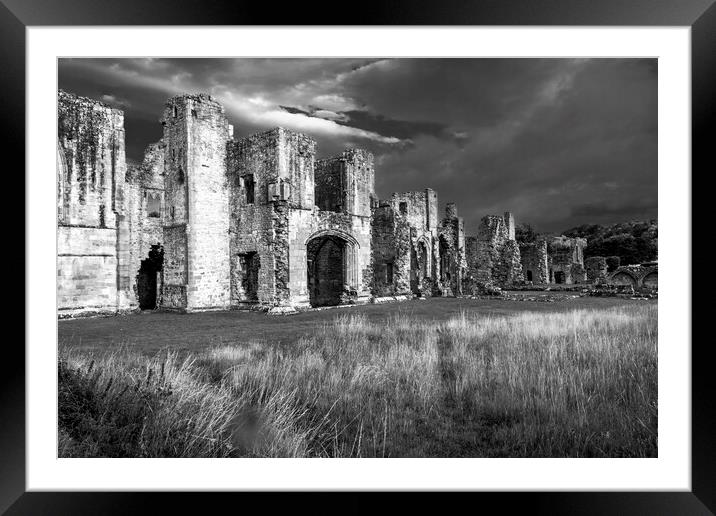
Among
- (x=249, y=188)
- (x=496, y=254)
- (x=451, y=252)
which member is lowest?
(x=496, y=254)

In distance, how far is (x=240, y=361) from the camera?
762 cm

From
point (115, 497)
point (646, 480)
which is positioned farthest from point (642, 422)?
point (115, 497)

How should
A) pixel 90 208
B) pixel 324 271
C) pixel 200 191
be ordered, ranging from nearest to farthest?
pixel 90 208 < pixel 200 191 < pixel 324 271

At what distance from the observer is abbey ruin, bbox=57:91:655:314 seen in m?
16.8

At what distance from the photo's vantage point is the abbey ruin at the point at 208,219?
16.8 m

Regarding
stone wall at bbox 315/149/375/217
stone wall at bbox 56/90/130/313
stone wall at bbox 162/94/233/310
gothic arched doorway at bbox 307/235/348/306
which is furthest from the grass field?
gothic arched doorway at bbox 307/235/348/306

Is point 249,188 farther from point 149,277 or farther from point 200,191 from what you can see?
point 149,277

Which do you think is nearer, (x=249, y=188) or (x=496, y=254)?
(x=249, y=188)

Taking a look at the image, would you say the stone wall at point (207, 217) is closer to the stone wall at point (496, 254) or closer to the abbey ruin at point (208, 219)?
the abbey ruin at point (208, 219)
